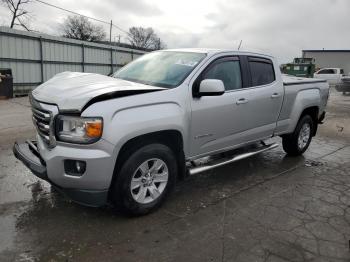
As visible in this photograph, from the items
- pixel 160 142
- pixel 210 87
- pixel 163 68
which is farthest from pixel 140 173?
pixel 163 68

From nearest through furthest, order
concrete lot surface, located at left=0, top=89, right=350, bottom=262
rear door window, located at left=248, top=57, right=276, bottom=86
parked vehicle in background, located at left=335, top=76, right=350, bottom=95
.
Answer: concrete lot surface, located at left=0, top=89, right=350, bottom=262 < rear door window, located at left=248, top=57, right=276, bottom=86 < parked vehicle in background, located at left=335, top=76, right=350, bottom=95

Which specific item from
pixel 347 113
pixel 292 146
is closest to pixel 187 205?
pixel 292 146

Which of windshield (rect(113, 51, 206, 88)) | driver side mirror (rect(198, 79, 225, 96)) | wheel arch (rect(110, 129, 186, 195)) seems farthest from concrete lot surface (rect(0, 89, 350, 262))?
windshield (rect(113, 51, 206, 88))

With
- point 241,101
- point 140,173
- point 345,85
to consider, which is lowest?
point 140,173

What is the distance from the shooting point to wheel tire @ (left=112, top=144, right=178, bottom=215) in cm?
370

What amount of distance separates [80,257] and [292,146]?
181 inches

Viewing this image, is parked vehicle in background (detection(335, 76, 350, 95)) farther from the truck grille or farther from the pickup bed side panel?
the truck grille

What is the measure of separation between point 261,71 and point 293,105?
1.02 metres

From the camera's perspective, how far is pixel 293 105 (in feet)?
20.4

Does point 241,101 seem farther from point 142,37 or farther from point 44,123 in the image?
point 142,37

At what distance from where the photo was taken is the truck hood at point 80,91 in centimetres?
350

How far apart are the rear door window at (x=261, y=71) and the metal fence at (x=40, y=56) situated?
511 inches

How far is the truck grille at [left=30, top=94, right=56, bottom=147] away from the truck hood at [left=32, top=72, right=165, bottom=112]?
10 centimetres

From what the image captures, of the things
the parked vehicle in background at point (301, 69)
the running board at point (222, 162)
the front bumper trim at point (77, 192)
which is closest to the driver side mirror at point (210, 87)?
the running board at point (222, 162)
